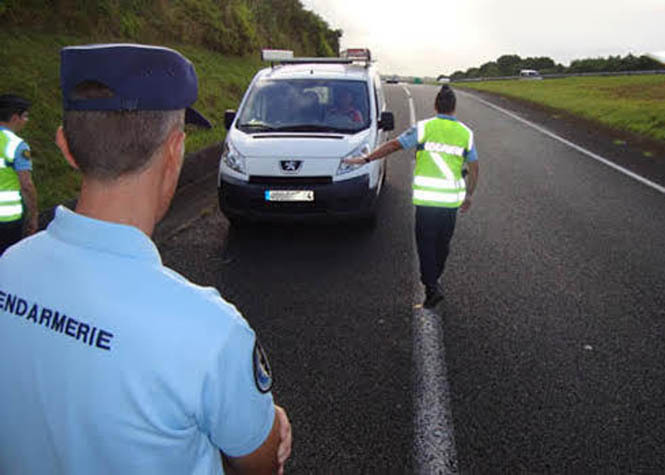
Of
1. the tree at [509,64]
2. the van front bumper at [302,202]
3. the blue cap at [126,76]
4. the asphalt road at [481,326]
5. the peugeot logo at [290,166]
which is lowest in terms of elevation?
the tree at [509,64]

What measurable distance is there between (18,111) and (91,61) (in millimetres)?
3929

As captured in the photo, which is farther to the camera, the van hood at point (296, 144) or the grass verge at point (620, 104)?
the grass verge at point (620, 104)

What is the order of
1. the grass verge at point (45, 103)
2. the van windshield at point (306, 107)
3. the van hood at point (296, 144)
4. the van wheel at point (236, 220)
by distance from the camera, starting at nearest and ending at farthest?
the van hood at point (296, 144) < the van wheel at point (236, 220) < the van windshield at point (306, 107) < the grass verge at point (45, 103)

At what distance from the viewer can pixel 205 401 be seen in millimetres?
1118

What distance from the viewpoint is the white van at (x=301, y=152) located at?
21.7 feet

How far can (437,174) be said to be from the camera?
16.8 feet

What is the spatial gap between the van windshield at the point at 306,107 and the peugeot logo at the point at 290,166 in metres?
0.86

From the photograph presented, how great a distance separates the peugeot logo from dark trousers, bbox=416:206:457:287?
74.3 inches

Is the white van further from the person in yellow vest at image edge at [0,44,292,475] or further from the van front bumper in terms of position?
the person in yellow vest at image edge at [0,44,292,475]

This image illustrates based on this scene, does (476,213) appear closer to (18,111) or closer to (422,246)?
(422,246)

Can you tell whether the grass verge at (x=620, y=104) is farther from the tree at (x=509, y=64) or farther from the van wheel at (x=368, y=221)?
the tree at (x=509, y=64)

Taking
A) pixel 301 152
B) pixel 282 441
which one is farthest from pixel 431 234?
pixel 282 441

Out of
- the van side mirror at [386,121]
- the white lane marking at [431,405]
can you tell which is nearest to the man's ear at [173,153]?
the white lane marking at [431,405]

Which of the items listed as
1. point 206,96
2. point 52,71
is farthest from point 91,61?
point 206,96
